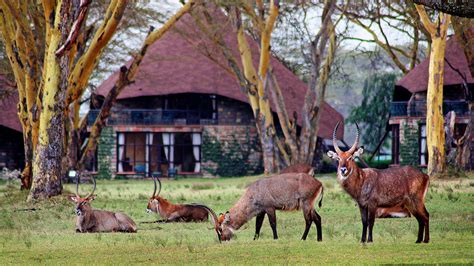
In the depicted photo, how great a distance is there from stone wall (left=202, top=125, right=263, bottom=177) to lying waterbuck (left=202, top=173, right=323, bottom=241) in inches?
1685

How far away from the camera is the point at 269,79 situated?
4525 cm

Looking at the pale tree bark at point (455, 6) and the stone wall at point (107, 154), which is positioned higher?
the pale tree bark at point (455, 6)

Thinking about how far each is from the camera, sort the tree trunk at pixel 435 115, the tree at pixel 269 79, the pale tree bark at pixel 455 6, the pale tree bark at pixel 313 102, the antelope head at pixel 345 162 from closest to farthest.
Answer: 1. the pale tree bark at pixel 455 6
2. the antelope head at pixel 345 162
3. the tree trunk at pixel 435 115
4. the tree at pixel 269 79
5. the pale tree bark at pixel 313 102

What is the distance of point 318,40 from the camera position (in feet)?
142

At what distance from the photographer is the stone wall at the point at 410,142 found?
193ft

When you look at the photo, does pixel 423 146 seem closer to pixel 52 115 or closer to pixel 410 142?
pixel 410 142

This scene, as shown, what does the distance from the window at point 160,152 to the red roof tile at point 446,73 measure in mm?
12119

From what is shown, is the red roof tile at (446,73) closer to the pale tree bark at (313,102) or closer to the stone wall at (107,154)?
the pale tree bark at (313,102)

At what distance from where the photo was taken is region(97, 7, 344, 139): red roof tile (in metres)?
61.9

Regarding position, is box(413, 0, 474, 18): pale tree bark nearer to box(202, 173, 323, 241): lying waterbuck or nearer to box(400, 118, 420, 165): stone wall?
box(202, 173, 323, 241): lying waterbuck

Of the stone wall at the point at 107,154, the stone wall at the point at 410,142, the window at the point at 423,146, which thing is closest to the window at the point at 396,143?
the stone wall at the point at 410,142

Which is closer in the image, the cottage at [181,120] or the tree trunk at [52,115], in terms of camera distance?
the tree trunk at [52,115]

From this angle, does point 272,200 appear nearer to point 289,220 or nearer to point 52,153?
point 289,220

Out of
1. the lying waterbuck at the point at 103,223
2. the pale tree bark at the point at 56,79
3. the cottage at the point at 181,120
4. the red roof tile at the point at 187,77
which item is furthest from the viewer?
the cottage at the point at 181,120
